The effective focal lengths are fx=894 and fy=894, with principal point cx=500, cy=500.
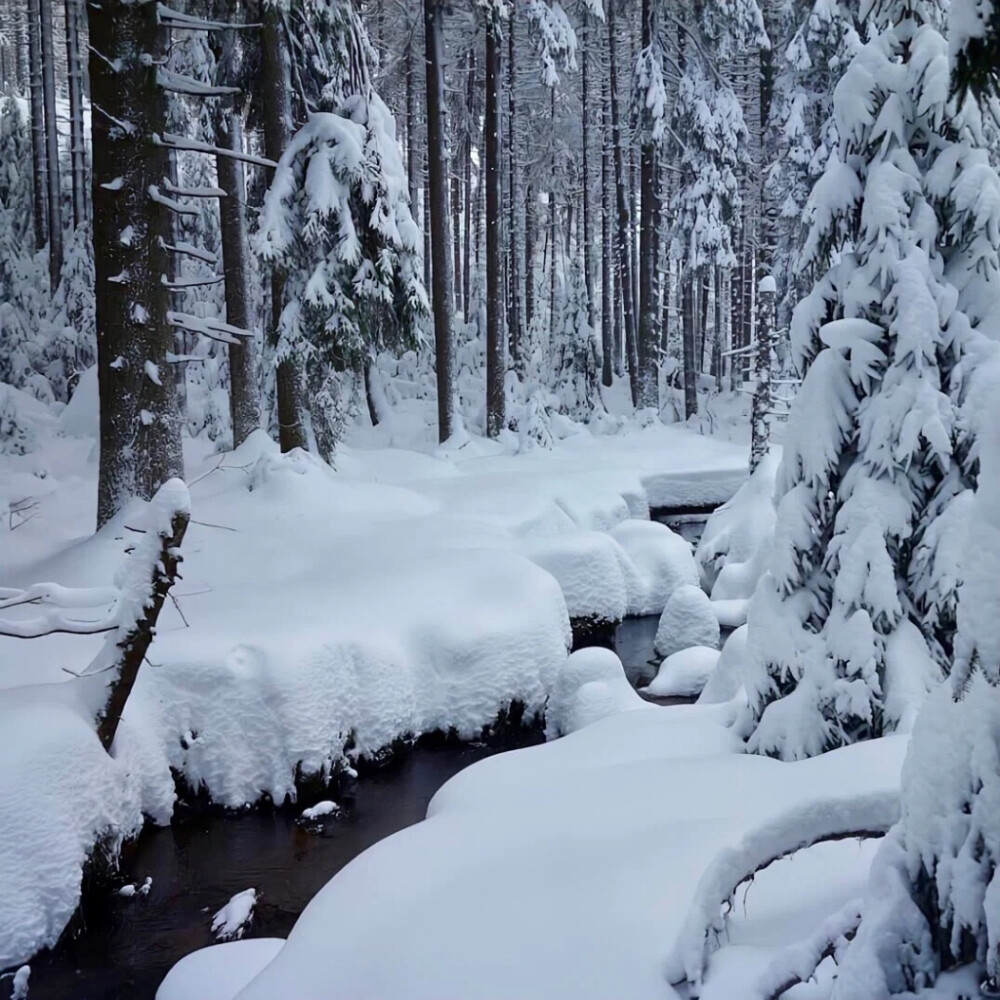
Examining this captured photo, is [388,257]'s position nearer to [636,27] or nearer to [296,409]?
[296,409]

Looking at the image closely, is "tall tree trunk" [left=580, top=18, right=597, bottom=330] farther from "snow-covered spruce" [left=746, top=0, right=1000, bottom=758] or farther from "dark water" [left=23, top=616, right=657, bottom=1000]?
"dark water" [left=23, top=616, right=657, bottom=1000]

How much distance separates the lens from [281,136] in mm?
13078

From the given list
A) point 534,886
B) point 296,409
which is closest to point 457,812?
point 534,886

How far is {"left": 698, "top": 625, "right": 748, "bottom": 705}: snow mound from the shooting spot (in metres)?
7.69

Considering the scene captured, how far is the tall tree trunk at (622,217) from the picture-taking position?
86.4 ft

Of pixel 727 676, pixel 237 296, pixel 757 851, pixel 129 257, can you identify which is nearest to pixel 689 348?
pixel 237 296

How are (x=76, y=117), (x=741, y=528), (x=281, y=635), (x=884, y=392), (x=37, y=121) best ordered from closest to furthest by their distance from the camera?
(x=884, y=392) → (x=281, y=635) → (x=741, y=528) → (x=37, y=121) → (x=76, y=117)

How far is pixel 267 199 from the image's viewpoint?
41.5 ft

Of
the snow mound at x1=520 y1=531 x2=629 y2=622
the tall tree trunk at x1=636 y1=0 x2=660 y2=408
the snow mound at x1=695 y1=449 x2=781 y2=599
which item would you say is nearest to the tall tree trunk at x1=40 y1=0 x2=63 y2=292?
the tall tree trunk at x1=636 y1=0 x2=660 y2=408

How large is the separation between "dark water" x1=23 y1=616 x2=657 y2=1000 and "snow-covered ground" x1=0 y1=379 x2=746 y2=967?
0.23 m

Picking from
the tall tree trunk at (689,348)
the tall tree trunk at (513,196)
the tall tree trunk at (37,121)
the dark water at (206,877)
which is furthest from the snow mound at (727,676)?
the tall tree trunk at (37,121)

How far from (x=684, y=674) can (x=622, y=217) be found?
23455 millimetres

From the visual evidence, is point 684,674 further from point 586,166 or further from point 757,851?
point 586,166

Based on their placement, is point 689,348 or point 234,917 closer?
point 234,917
